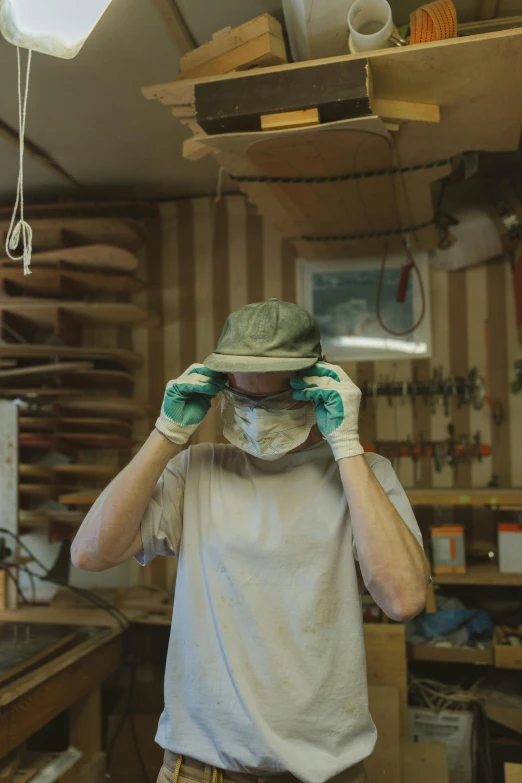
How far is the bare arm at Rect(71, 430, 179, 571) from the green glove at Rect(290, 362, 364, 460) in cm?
34

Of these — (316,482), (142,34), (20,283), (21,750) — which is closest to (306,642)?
(316,482)

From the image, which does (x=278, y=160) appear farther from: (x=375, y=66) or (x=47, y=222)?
(x=47, y=222)

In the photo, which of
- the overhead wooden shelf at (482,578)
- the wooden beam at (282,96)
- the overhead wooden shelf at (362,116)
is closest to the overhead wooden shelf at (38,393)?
the overhead wooden shelf at (362,116)

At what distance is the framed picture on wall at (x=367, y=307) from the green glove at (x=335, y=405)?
1.86m

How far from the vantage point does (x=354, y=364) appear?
336 centimetres

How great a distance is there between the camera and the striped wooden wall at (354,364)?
322cm

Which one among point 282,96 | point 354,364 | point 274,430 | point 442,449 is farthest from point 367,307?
point 274,430

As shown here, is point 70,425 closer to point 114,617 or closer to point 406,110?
point 114,617

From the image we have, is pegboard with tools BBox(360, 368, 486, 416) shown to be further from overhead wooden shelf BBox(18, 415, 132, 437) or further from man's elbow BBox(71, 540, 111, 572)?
man's elbow BBox(71, 540, 111, 572)

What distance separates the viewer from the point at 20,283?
3.36m

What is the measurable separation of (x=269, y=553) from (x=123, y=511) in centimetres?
34

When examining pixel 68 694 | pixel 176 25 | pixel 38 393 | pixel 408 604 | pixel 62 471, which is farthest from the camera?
pixel 62 471

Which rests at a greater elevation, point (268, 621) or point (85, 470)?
point (85, 470)

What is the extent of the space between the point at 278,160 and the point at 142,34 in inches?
22.7
